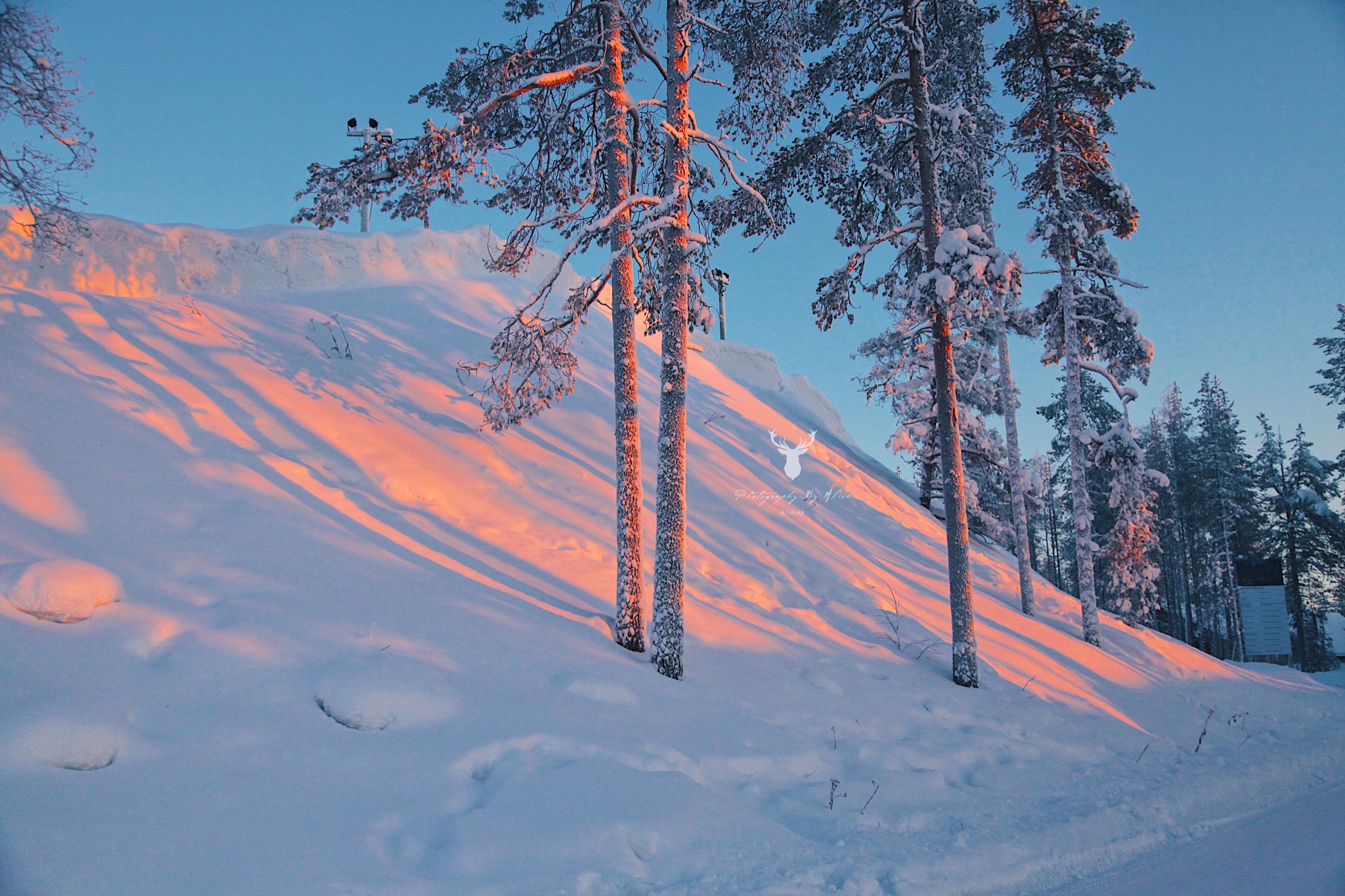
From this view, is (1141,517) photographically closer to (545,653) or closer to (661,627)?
(661,627)

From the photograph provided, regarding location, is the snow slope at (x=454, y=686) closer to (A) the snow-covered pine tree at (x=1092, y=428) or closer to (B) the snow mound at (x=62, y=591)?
(B) the snow mound at (x=62, y=591)

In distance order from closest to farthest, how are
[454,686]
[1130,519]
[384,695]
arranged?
[384,695], [454,686], [1130,519]

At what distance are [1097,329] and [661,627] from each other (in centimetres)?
1511

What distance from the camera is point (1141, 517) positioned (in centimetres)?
1762

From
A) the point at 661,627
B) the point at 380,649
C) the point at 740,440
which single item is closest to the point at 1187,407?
the point at 740,440

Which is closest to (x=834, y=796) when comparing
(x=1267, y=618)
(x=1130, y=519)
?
(x=1130, y=519)

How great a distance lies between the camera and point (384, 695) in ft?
17.5

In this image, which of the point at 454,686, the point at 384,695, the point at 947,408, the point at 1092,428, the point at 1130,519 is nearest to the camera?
the point at 384,695

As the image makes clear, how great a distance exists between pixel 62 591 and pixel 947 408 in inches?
429

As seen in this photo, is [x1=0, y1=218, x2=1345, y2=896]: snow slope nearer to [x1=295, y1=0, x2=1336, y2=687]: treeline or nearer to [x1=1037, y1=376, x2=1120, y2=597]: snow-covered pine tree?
[x1=295, y1=0, x2=1336, y2=687]: treeline

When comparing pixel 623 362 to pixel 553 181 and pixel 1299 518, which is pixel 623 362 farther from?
pixel 1299 518

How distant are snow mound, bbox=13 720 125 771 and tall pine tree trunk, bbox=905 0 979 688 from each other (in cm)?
968

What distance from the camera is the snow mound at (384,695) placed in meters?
5.10

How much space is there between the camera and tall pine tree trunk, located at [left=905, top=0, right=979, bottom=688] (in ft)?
31.8
